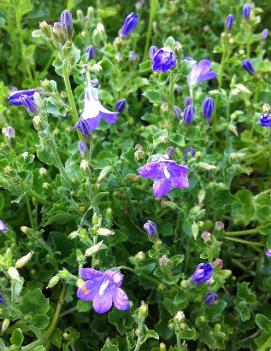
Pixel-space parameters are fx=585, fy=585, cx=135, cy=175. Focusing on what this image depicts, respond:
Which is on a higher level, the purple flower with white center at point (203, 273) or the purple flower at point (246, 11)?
the purple flower at point (246, 11)

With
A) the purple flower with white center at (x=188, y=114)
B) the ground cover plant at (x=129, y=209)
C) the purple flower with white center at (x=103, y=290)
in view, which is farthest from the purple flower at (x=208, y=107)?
the purple flower with white center at (x=103, y=290)

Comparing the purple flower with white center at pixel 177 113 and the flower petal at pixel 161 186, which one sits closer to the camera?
the flower petal at pixel 161 186

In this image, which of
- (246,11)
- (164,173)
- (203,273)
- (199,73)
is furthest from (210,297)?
(246,11)

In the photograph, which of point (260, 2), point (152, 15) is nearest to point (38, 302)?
point (152, 15)

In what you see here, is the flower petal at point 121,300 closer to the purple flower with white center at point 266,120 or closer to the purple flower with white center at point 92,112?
the purple flower with white center at point 92,112

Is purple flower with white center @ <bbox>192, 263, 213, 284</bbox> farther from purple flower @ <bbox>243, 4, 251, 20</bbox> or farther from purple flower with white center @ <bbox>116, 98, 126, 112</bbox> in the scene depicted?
purple flower @ <bbox>243, 4, 251, 20</bbox>

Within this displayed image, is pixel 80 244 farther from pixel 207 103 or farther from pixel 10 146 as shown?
pixel 207 103
